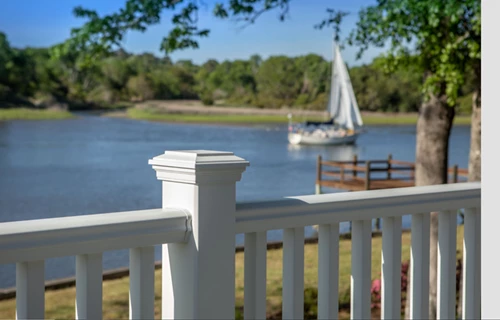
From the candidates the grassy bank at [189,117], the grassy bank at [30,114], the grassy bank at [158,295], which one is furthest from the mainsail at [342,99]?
the grassy bank at [30,114]

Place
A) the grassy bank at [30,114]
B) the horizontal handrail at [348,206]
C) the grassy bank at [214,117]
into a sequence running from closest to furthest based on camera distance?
the horizontal handrail at [348,206]
the grassy bank at [30,114]
the grassy bank at [214,117]

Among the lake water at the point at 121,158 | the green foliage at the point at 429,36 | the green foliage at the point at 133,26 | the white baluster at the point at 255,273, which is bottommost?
the lake water at the point at 121,158

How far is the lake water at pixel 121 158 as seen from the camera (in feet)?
52.1

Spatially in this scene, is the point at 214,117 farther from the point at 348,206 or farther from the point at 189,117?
the point at 348,206

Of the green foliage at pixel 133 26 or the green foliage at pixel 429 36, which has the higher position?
the green foliage at pixel 133 26

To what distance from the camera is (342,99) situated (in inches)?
613

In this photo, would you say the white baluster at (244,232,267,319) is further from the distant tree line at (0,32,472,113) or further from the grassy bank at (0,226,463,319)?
the distant tree line at (0,32,472,113)

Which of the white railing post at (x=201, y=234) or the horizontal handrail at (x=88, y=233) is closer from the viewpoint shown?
the horizontal handrail at (x=88, y=233)

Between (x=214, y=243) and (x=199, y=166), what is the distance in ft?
0.57

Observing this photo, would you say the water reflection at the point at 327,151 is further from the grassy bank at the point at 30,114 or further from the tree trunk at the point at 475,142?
the tree trunk at the point at 475,142

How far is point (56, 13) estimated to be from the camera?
21.7 m

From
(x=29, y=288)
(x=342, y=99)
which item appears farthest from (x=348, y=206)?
(x=342, y=99)

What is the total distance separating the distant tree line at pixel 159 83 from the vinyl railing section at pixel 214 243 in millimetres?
11381

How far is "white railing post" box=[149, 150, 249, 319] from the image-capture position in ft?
4.70
